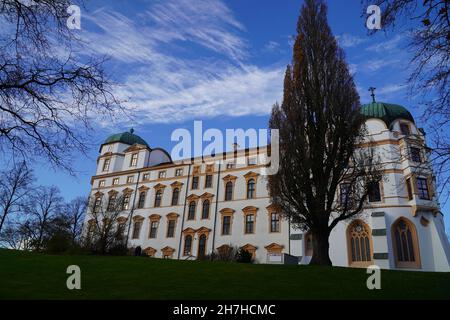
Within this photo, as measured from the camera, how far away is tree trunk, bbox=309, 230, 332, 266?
19.3m

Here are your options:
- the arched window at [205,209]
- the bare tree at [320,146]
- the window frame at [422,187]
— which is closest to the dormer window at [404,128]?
the window frame at [422,187]

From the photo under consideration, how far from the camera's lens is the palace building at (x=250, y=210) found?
29.8 metres

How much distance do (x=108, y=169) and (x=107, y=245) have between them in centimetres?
2425

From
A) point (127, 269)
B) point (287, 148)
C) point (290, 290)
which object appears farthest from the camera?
point (287, 148)

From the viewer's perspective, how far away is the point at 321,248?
64.2ft

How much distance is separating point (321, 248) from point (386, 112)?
22526 mm

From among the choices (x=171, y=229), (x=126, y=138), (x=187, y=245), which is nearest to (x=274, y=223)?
(x=187, y=245)

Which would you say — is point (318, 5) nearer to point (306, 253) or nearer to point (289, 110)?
point (289, 110)

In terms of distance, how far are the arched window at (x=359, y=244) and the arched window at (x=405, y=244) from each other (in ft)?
6.97

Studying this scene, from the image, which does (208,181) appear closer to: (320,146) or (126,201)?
(126,201)

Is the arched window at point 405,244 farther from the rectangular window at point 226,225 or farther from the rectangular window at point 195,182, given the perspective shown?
the rectangular window at point 195,182

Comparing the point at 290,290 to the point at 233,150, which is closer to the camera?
the point at 290,290

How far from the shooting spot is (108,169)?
52375 millimetres

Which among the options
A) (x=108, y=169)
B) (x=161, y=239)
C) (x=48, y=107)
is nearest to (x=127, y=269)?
(x=48, y=107)
